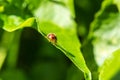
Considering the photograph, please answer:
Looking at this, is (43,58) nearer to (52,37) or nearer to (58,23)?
(58,23)

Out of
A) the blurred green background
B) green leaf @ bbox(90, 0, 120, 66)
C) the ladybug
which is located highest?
the ladybug

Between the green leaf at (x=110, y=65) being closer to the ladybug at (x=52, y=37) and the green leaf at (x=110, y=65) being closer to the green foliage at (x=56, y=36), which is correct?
the green foliage at (x=56, y=36)

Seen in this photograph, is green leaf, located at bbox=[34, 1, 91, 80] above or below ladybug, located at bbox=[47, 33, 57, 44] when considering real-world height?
below

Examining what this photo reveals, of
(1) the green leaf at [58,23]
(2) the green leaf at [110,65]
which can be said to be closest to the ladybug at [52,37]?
(1) the green leaf at [58,23]

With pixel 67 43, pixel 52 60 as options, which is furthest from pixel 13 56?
pixel 67 43

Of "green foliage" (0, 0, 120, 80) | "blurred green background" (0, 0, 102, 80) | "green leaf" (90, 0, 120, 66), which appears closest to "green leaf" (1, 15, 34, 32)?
"green foliage" (0, 0, 120, 80)

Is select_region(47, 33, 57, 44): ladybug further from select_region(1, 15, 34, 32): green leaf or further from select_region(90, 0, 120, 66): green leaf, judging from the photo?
select_region(90, 0, 120, 66): green leaf

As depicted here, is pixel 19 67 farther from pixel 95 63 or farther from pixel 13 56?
pixel 95 63
